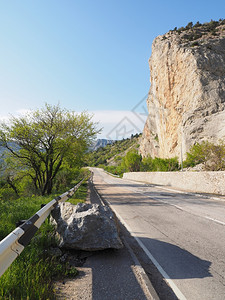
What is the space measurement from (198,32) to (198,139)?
112 ft

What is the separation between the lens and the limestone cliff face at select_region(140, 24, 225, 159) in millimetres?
36875

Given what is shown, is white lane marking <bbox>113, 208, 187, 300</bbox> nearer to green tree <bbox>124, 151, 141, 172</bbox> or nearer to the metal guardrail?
the metal guardrail

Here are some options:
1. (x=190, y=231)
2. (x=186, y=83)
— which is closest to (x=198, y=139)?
(x=186, y=83)

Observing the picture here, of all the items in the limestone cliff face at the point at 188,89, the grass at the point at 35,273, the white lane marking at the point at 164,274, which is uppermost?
the limestone cliff face at the point at 188,89

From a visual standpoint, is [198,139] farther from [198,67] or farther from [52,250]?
[52,250]

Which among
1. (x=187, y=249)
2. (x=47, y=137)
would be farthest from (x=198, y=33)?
(x=187, y=249)

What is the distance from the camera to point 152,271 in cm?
362

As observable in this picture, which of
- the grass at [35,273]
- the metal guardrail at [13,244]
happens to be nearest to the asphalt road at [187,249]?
the grass at [35,273]

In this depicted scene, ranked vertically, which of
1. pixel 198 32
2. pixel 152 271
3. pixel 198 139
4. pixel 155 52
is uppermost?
pixel 198 32

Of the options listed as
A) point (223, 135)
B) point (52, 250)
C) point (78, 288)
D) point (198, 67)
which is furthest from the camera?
point (198, 67)

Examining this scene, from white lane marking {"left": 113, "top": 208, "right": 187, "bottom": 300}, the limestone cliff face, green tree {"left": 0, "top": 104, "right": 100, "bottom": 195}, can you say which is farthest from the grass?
the limestone cliff face

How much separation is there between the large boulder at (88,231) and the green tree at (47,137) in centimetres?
1253

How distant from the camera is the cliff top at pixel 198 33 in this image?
46844 mm

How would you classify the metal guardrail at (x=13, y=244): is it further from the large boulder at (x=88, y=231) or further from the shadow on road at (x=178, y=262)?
the shadow on road at (x=178, y=262)
